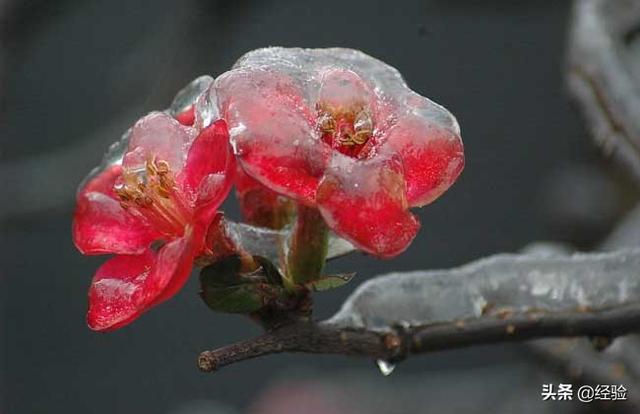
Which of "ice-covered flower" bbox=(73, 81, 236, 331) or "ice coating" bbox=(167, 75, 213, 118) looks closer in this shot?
"ice-covered flower" bbox=(73, 81, 236, 331)

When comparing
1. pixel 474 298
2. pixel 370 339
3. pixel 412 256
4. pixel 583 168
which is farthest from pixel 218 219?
pixel 412 256

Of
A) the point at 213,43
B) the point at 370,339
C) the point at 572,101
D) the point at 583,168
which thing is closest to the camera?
the point at 370,339

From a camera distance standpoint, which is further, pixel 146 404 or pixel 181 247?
pixel 146 404

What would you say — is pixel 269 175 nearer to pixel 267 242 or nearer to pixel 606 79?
pixel 267 242

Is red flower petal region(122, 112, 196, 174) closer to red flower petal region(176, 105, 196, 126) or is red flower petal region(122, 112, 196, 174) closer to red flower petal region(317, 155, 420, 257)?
red flower petal region(176, 105, 196, 126)

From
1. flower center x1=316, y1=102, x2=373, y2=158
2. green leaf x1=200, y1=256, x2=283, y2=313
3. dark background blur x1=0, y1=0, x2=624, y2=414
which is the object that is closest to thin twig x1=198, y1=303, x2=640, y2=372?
green leaf x1=200, y1=256, x2=283, y2=313

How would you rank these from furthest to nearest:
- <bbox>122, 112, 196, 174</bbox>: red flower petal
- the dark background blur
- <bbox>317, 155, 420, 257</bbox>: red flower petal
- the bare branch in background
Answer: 1. the dark background blur
2. the bare branch in background
3. <bbox>122, 112, 196, 174</bbox>: red flower petal
4. <bbox>317, 155, 420, 257</bbox>: red flower petal

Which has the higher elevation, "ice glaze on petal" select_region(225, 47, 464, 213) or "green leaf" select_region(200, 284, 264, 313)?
"ice glaze on petal" select_region(225, 47, 464, 213)

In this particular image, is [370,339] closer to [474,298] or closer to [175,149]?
[474,298]
